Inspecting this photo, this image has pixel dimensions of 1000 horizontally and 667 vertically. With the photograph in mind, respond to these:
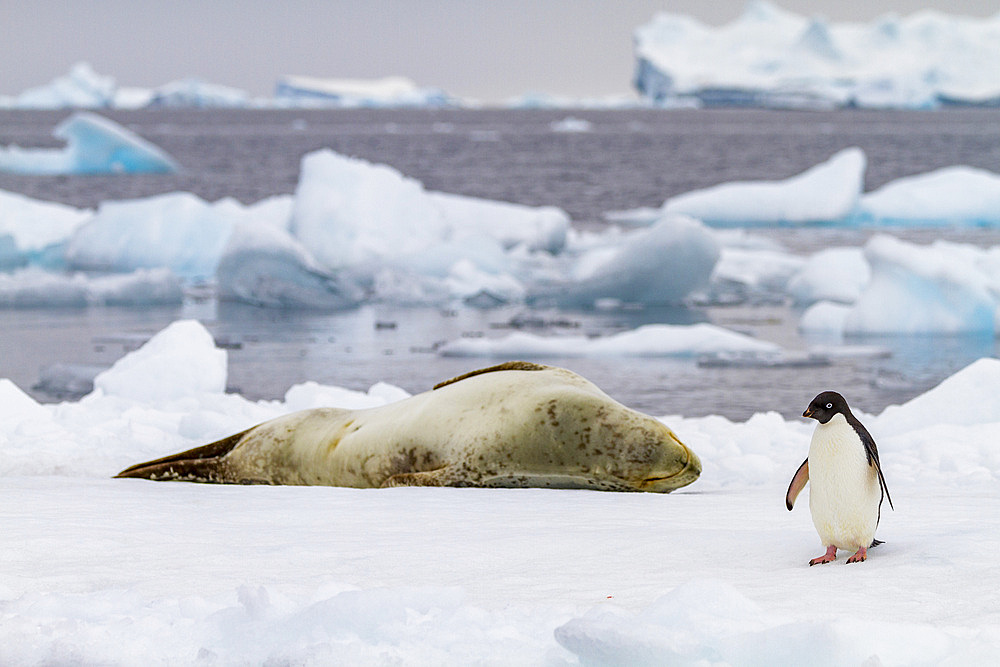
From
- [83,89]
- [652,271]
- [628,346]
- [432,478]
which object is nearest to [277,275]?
[652,271]

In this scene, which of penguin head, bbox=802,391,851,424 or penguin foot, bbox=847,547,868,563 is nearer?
penguin foot, bbox=847,547,868,563

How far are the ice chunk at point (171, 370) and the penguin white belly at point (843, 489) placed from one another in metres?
4.54

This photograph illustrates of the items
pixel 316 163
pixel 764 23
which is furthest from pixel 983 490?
pixel 764 23

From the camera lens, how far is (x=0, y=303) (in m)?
12.7

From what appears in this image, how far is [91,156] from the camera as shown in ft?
97.0

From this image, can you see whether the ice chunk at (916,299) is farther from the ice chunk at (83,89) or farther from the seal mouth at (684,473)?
the ice chunk at (83,89)

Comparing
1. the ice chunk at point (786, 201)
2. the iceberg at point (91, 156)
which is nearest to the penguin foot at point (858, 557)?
the ice chunk at point (786, 201)

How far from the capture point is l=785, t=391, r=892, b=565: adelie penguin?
286 cm

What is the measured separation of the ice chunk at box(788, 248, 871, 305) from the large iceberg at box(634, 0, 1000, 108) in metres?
79.3

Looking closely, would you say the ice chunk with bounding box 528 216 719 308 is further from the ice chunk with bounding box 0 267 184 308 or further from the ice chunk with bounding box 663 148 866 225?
the ice chunk with bounding box 663 148 866 225

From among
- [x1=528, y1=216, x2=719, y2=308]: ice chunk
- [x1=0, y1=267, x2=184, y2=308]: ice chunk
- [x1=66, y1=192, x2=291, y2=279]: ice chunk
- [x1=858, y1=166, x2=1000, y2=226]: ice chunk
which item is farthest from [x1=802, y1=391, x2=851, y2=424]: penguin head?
[x1=858, y1=166, x2=1000, y2=226]: ice chunk

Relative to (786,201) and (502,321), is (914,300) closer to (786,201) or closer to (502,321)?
(502,321)

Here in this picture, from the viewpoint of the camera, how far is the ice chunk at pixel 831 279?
504 inches

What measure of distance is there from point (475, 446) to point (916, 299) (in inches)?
310
